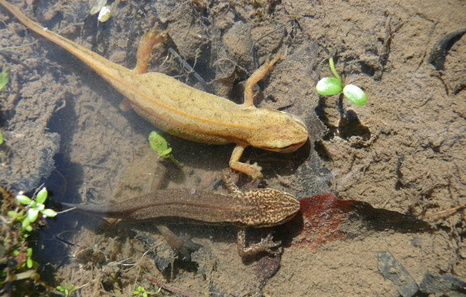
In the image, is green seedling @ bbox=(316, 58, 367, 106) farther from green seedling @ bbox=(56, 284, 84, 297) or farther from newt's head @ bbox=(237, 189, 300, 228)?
green seedling @ bbox=(56, 284, 84, 297)

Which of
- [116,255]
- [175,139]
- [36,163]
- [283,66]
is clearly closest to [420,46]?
[283,66]

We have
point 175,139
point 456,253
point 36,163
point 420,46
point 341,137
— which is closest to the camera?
point 456,253

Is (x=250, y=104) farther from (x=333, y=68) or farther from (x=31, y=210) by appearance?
(x=31, y=210)

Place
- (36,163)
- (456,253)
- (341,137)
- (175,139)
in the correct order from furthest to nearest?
(175,139), (36,163), (341,137), (456,253)

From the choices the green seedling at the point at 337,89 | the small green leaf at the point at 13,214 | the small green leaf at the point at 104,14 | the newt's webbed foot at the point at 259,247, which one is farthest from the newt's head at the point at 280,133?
the small green leaf at the point at 104,14

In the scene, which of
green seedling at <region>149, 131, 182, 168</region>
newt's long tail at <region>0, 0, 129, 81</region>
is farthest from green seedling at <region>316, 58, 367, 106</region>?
newt's long tail at <region>0, 0, 129, 81</region>

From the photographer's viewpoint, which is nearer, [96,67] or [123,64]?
[96,67]

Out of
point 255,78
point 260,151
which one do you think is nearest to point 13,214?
point 260,151

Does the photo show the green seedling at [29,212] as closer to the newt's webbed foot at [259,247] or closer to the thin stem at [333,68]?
the newt's webbed foot at [259,247]

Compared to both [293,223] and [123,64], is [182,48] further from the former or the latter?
[293,223]
